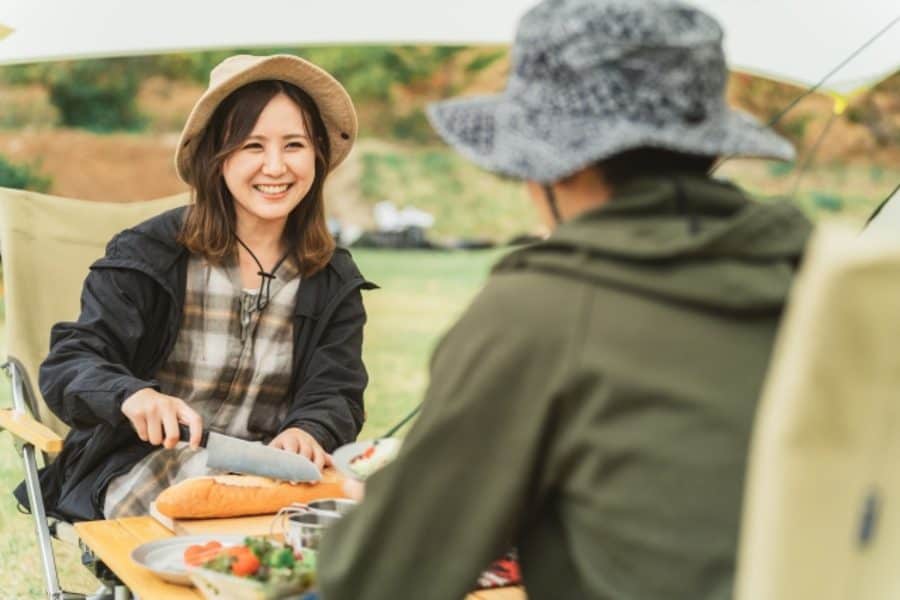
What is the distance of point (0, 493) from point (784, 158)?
425cm

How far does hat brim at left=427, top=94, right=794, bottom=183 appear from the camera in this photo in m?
1.26

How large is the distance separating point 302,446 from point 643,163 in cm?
125

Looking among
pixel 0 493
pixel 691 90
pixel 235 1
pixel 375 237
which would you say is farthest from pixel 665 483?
pixel 375 237

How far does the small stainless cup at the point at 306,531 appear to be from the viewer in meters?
1.77

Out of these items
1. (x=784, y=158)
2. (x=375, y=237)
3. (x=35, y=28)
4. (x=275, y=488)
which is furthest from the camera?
(x=375, y=237)

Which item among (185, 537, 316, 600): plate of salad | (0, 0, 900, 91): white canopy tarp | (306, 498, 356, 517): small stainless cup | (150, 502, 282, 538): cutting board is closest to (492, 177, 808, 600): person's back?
(185, 537, 316, 600): plate of salad

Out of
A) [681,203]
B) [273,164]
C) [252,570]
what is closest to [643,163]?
[681,203]

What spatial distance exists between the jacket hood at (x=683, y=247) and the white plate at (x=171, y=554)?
725 mm

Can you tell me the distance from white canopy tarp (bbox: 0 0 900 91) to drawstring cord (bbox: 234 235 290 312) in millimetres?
936

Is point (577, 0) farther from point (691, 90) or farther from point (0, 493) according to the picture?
point (0, 493)

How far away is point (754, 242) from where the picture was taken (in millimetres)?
1235

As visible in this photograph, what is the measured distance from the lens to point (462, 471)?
4.10 ft

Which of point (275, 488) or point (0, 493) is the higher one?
point (275, 488)

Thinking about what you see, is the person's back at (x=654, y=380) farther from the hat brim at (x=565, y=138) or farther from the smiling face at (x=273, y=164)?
the smiling face at (x=273, y=164)
